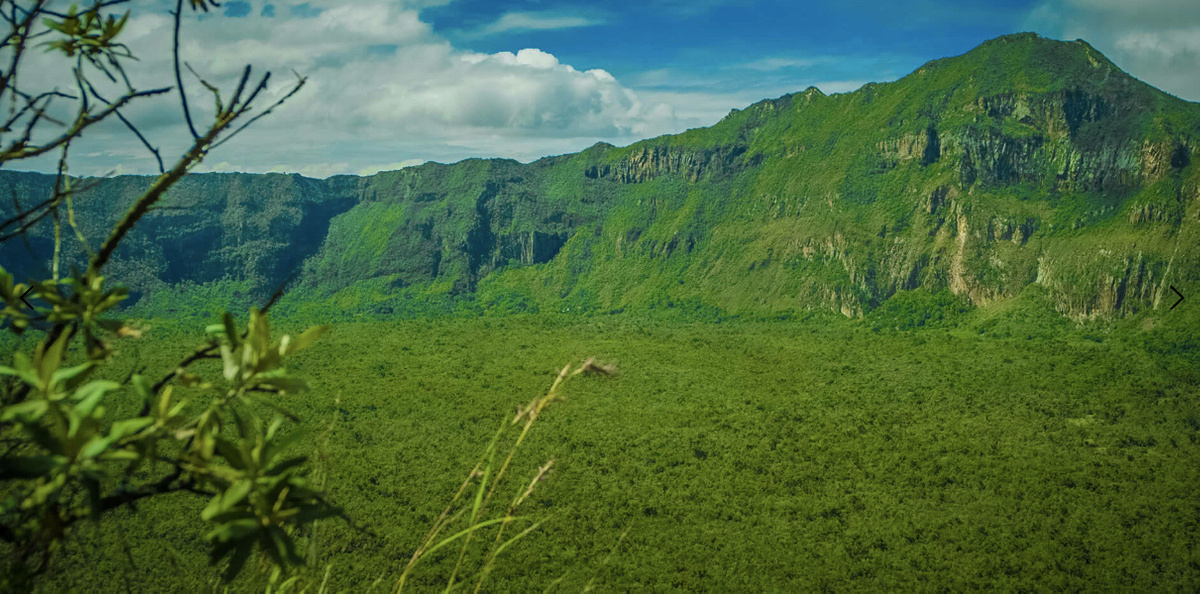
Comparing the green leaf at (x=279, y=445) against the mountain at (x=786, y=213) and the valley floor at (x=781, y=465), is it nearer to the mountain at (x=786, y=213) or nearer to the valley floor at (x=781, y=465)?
the valley floor at (x=781, y=465)

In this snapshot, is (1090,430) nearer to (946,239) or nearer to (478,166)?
(946,239)

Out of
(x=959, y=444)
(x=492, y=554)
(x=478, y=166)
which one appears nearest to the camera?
(x=492, y=554)

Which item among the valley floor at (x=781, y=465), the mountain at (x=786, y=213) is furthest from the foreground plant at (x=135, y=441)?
the mountain at (x=786, y=213)

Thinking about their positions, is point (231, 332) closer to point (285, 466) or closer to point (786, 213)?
point (285, 466)

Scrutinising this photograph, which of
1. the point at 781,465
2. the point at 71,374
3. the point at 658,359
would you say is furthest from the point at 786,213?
the point at 71,374

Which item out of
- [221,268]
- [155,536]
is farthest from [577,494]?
[221,268]

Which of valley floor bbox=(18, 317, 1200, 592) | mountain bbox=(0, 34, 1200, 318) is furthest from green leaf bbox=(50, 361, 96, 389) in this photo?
mountain bbox=(0, 34, 1200, 318)
